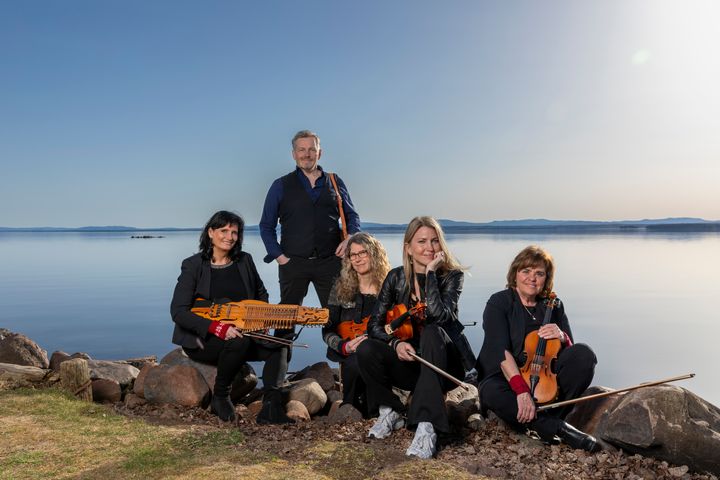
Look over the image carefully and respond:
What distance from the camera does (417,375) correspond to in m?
4.61

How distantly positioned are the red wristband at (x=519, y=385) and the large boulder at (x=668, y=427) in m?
0.58

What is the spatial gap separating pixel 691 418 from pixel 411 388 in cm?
189

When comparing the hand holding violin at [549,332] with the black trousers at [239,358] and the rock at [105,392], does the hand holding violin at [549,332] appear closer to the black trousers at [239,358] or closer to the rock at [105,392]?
the black trousers at [239,358]

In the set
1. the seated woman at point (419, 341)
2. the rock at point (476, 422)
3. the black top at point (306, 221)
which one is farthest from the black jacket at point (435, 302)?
the black top at point (306, 221)

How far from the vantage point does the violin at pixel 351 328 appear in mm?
5020

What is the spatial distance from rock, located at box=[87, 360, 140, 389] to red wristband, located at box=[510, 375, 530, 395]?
12.6 feet

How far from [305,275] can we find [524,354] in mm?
2545

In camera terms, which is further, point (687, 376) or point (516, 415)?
point (516, 415)

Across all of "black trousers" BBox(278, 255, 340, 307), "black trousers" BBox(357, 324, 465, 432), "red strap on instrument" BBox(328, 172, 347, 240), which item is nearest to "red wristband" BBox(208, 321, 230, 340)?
"black trousers" BBox(278, 255, 340, 307)

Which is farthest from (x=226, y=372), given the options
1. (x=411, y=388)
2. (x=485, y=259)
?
(x=485, y=259)

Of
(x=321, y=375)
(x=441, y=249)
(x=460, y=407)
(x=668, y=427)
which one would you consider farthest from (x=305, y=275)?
(x=668, y=427)

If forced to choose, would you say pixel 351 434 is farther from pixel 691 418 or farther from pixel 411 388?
pixel 691 418

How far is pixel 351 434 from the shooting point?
465cm

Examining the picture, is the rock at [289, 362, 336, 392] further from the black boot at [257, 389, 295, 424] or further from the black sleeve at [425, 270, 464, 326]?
the black sleeve at [425, 270, 464, 326]
